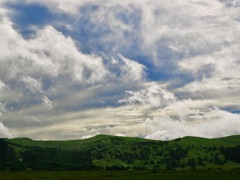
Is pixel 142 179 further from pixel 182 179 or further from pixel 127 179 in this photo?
pixel 182 179

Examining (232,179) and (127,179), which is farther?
(127,179)

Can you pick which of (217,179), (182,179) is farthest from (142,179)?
(217,179)

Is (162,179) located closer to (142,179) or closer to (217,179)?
(142,179)

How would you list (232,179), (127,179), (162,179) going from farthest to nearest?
1. (127,179)
2. (162,179)
3. (232,179)

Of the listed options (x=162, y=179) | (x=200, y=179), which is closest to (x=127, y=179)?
(x=162, y=179)

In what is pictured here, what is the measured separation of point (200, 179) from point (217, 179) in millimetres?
4398

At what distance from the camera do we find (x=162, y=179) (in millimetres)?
91562

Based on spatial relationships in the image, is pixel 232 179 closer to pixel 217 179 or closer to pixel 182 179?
pixel 217 179

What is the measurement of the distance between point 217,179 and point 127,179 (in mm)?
23736

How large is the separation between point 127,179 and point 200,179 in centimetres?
1989

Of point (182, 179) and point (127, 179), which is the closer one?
point (182, 179)

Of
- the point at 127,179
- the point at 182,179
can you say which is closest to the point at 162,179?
the point at 182,179

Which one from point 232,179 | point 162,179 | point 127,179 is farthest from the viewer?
point 127,179

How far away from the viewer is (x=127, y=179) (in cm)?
9862
